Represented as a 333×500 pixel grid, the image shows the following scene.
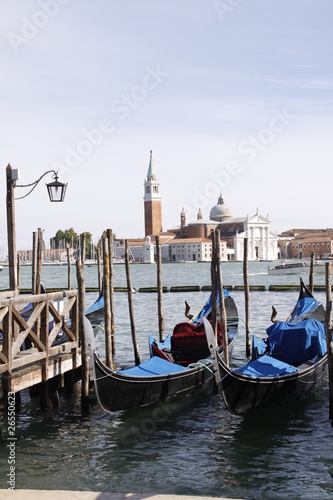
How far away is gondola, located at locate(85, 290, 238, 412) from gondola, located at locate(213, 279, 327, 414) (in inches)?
27.8

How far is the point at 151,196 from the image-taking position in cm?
9162

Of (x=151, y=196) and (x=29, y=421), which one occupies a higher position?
(x=151, y=196)

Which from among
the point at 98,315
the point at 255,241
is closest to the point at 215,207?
the point at 255,241

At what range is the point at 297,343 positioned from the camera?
768 centimetres

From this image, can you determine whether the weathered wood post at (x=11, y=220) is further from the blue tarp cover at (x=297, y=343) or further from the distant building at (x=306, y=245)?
the distant building at (x=306, y=245)

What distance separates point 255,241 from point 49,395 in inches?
3421

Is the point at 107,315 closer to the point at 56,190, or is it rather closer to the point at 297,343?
the point at 56,190

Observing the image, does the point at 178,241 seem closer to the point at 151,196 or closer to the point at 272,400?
the point at 151,196

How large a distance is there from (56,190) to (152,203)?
86067 mm

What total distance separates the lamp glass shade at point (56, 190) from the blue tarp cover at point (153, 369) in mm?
1805

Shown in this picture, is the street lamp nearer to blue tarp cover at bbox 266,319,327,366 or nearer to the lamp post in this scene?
the lamp post

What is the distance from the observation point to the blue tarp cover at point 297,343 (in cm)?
762

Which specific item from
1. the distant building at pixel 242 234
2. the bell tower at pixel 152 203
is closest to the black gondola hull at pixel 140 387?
the distant building at pixel 242 234

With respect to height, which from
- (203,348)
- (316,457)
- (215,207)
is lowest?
(316,457)
